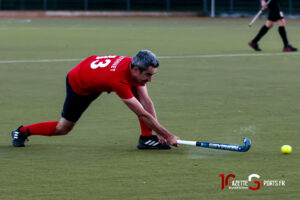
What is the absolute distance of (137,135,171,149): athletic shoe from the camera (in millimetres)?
8828

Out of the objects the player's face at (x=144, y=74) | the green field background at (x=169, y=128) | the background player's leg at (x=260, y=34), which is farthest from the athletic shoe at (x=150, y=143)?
the background player's leg at (x=260, y=34)

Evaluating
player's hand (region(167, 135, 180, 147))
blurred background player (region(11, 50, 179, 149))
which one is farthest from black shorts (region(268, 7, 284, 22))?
player's hand (region(167, 135, 180, 147))

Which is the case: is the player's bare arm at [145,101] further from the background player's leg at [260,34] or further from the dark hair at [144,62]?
the background player's leg at [260,34]

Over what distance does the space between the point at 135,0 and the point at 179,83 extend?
35.2 metres

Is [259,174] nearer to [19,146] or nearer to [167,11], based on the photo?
[19,146]

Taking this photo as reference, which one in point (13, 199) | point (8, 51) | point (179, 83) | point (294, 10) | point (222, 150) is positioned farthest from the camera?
point (294, 10)

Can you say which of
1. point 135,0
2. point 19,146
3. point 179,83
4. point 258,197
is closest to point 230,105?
point 179,83

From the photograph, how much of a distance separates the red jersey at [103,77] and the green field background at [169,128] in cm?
70

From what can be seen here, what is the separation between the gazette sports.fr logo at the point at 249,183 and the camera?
22.8 feet

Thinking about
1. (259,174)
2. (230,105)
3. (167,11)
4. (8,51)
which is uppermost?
(259,174)

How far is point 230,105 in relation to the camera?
12078 millimetres

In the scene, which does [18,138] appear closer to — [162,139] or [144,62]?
[162,139]

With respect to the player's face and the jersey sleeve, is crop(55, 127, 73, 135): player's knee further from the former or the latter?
the player's face

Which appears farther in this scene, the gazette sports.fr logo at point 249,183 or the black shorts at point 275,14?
the black shorts at point 275,14
